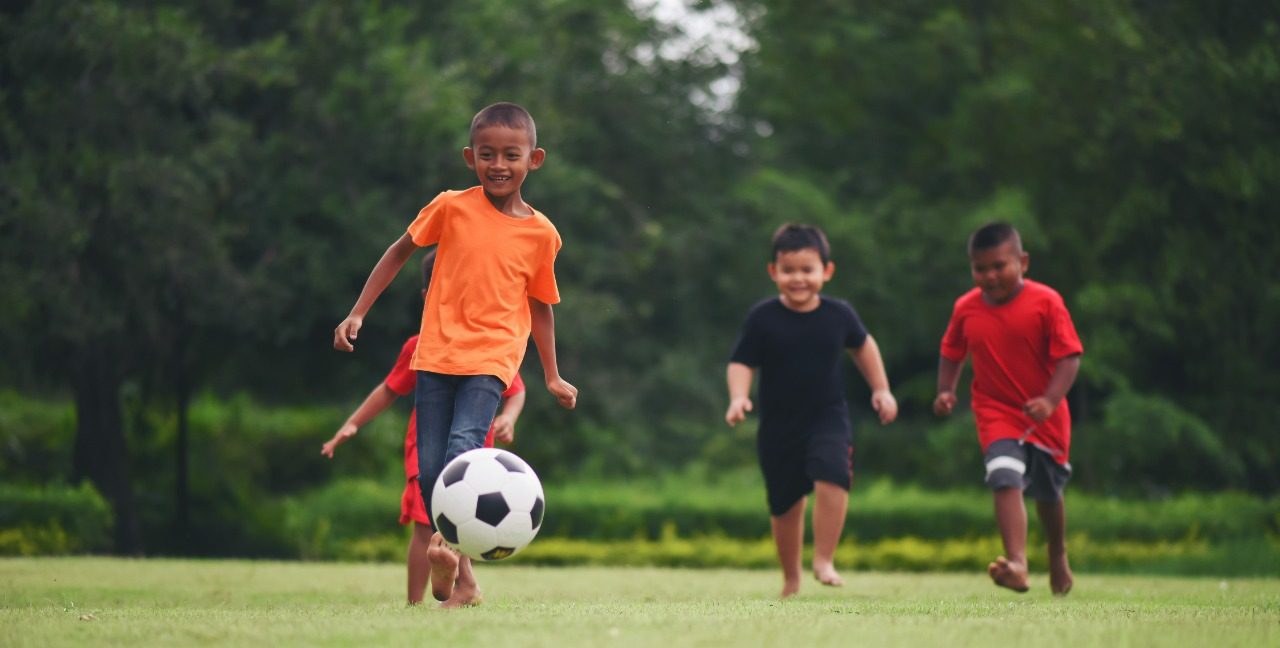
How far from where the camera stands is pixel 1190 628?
5078mm

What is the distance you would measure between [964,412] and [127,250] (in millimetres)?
12045

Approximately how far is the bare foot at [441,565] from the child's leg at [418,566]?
0.84 meters

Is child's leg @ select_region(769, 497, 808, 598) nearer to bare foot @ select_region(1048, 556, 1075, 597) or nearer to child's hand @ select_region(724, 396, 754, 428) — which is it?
child's hand @ select_region(724, 396, 754, 428)

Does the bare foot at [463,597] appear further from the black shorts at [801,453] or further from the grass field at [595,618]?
the black shorts at [801,453]

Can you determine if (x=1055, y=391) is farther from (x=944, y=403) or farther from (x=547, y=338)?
(x=547, y=338)

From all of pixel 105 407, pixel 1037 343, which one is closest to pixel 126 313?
pixel 105 407

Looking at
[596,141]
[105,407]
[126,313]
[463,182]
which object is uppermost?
[596,141]

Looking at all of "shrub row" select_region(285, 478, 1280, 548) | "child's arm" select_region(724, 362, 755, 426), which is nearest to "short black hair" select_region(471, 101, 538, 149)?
"child's arm" select_region(724, 362, 755, 426)

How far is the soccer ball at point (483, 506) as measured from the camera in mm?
5824

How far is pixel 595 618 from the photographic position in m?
5.32

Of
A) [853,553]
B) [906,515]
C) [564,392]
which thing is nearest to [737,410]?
[564,392]

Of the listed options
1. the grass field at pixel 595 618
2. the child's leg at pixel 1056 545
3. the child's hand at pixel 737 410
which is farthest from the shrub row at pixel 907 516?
the child's hand at pixel 737 410

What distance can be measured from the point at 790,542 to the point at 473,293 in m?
3.00

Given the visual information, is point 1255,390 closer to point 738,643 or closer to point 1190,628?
point 1190,628
